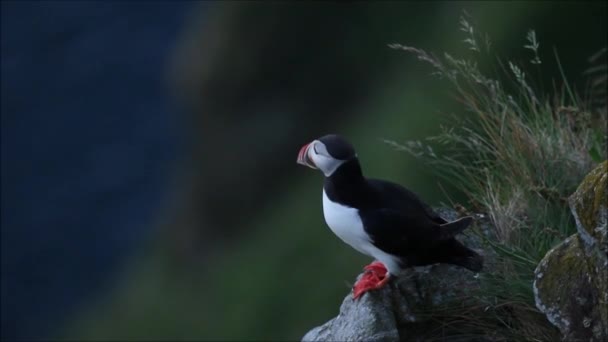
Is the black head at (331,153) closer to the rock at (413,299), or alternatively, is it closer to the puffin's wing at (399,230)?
the puffin's wing at (399,230)

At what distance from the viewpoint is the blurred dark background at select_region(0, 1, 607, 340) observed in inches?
406

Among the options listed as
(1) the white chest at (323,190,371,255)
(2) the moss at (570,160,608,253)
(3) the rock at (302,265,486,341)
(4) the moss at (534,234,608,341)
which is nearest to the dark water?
(3) the rock at (302,265,486,341)

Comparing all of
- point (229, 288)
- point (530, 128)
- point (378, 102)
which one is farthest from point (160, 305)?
point (530, 128)

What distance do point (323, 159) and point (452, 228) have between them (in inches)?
24.4

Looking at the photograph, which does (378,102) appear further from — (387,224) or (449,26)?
(387,224)

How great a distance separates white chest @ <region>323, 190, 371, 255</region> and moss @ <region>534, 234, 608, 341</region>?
0.78 m

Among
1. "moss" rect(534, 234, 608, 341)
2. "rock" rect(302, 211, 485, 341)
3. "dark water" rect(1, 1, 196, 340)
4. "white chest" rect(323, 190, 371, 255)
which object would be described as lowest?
"moss" rect(534, 234, 608, 341)

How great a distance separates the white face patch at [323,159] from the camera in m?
4.69

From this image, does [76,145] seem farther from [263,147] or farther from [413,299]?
[413,299]

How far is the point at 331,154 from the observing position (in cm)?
469

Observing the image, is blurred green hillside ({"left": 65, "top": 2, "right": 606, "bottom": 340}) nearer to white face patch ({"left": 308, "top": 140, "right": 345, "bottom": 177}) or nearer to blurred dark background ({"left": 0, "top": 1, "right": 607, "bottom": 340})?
blurred dark background ({"left": 0, "top": 1, "right": 607, "bottom": 340})

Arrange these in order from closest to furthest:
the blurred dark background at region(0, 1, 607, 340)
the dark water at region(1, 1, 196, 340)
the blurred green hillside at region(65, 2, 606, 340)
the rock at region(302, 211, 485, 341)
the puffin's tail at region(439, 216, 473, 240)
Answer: the puffin's tail at region(439, 216, 473, 240) → the rock at region(302, 211, 485, 341) → the blurred dark background at region(0, 1, 607, 340) → the blurred green hillside at region(65, 2, 606, 340) → the dark water at region(1, 1, 196, 340)

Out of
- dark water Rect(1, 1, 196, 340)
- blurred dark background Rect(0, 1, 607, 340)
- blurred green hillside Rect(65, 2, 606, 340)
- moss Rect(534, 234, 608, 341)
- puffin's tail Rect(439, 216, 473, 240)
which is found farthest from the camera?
dark water Rect(1, 1, 196, 340)

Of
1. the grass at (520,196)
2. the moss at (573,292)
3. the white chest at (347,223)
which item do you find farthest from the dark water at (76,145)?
the moss at (573,292)
